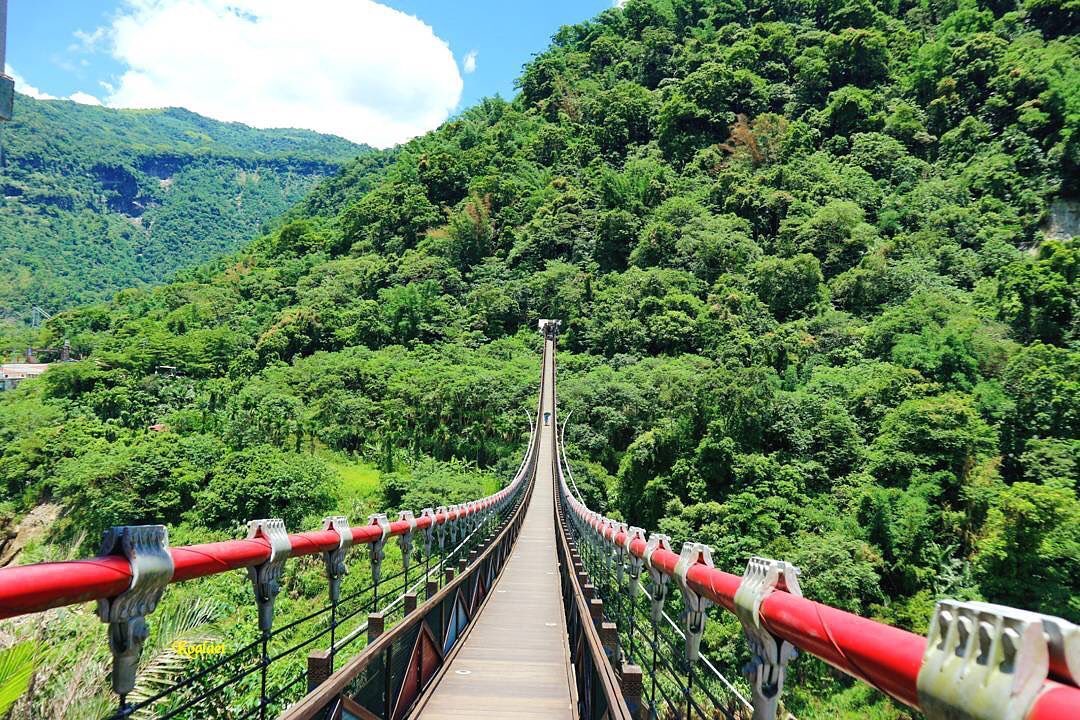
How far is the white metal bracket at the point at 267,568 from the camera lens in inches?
86.4

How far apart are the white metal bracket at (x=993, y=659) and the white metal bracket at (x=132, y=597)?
1494 mm

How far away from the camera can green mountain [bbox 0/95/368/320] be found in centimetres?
9238

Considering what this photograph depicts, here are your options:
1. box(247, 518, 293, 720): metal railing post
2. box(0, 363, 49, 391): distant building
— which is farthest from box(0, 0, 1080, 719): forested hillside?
box(247, 518, 293, 720): metal railing post

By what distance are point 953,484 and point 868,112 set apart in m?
35.9

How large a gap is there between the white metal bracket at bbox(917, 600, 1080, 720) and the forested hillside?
16733mm

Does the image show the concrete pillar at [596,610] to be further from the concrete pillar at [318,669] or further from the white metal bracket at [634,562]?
the concrete pillar at [318,669]

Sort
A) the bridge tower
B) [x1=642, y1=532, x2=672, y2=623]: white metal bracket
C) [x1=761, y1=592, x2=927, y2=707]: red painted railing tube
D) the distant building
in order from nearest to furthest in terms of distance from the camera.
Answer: [x1=761, y1=592, x2=927, y2=707]: red painted railing tube, [x1=642, y1=532, x2=672, y2=623]: white metal bracket, the bridge tower, the distant building

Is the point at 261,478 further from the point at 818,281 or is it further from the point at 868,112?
the point at 868,112

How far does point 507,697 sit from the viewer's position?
4.17 m

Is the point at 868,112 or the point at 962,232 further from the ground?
the point at 868,112

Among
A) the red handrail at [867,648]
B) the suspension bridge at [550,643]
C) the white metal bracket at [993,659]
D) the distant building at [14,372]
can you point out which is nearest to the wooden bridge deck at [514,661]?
the suspension bridge at [550,643]

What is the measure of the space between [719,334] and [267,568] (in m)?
31.1

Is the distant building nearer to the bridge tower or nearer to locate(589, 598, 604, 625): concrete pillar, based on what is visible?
the bridge tower

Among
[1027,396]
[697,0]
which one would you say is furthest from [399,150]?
[1027,396]
